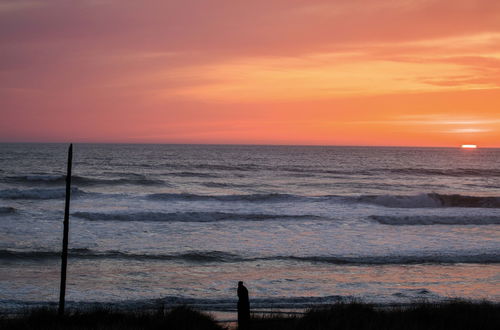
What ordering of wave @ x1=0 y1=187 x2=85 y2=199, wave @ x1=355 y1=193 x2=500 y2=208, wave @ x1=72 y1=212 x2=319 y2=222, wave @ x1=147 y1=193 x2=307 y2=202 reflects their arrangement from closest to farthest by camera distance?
wave @ x1=72 y1=212 x2=319 y2=222 < wave @ x1=0 y1=187 x2=85 y2=199 < wave @ x1=147 y1=193 x2=307 y2=202 < wave @ x1=355 y1=193 x2=500 y2=208

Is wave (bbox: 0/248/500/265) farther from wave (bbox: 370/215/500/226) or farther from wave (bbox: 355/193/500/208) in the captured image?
wave (bbox: 355/193/500/208)

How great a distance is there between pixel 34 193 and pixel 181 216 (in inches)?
593

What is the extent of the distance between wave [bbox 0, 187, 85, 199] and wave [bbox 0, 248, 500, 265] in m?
20.1

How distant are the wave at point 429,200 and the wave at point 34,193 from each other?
22.0 meters

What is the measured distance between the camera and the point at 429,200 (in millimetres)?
40531

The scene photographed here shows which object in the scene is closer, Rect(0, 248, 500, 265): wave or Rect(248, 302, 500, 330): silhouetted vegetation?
Rect(248, 302, 500, 330): silhouetted vegetation

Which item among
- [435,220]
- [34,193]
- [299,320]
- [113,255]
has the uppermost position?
[299,320]

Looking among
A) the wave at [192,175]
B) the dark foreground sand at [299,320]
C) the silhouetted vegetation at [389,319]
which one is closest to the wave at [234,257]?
the silhouetted vegetation at [389,319]

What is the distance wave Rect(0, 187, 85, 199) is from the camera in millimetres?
35819

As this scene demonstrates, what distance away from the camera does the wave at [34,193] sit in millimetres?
35819

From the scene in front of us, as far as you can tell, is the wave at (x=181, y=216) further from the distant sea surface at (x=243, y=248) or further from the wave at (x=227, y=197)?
the wave at (x=227, y=197)

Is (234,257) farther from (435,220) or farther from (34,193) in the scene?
(34,193)

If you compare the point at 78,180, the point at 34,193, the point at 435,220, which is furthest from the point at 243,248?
the point at 78,180

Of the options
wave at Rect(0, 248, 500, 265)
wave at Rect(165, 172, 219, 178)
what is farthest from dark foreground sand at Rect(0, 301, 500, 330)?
wave at Rect(165, 172, 219, 178)
